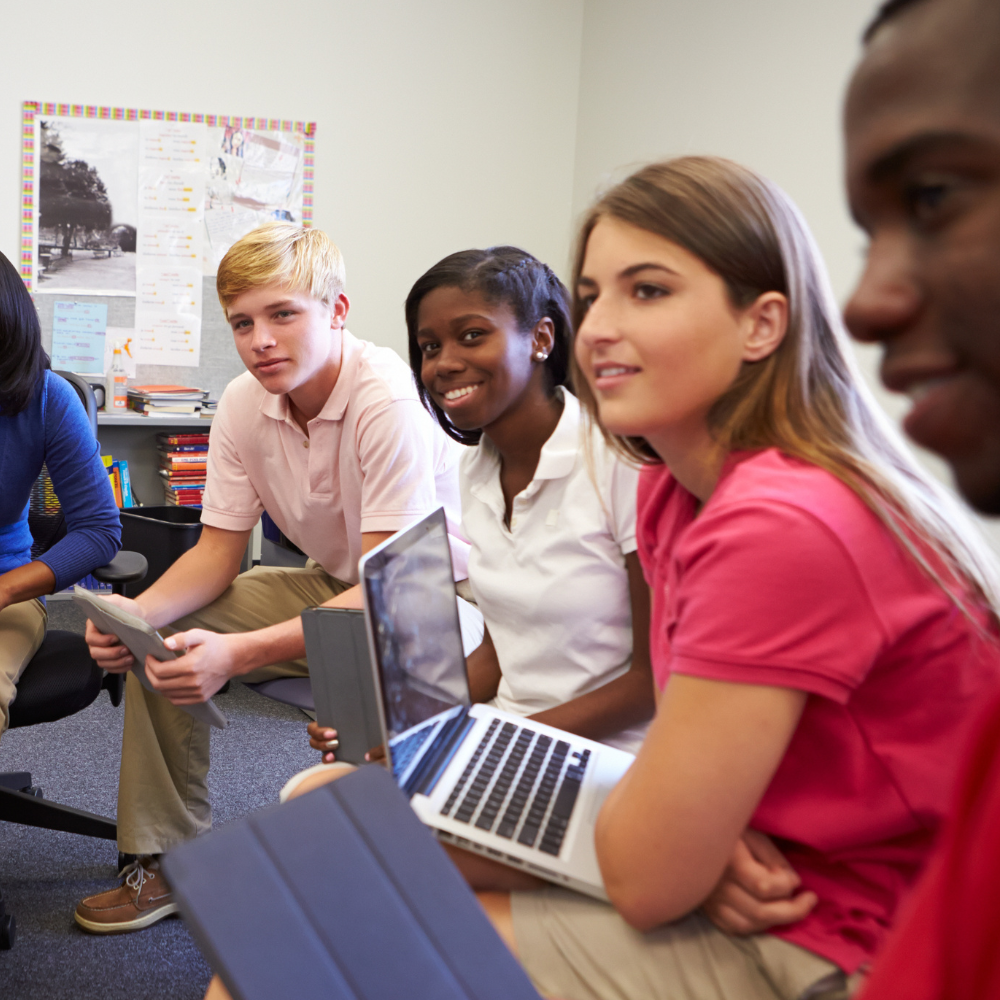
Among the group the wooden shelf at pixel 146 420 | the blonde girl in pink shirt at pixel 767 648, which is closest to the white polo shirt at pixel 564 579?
the blonde girl in pink shirt at pixel 767 648

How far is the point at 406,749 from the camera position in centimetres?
92

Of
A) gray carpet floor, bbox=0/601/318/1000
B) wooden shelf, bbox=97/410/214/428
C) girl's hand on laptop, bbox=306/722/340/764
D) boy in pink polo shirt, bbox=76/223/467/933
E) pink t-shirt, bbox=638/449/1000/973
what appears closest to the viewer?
pink t-shirt, bbox=638/449/1000/973

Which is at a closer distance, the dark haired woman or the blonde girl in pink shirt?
the blonde girl in pink shirt

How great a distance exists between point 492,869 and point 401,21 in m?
3.57

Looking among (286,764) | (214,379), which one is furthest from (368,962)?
(214,379)

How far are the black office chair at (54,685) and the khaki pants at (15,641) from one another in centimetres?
2

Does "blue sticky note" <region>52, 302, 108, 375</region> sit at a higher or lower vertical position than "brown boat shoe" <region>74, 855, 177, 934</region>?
higher

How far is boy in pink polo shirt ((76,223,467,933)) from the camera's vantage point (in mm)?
1636

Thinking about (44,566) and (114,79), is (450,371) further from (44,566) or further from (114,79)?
(114,79)

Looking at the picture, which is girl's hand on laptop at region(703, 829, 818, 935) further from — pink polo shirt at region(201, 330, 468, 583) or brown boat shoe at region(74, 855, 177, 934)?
brown boat shoe at region(74, 855, 177, 934)

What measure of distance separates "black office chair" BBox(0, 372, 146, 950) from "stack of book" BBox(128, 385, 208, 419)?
50.6 inches

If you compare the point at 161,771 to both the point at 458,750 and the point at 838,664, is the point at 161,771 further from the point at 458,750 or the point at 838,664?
the point at 838,664

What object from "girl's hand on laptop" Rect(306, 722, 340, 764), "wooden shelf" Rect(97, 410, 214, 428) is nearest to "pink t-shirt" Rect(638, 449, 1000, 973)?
"girl's hand on laptop" Rect(306, 722, 340, 764)

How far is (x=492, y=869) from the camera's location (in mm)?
854
